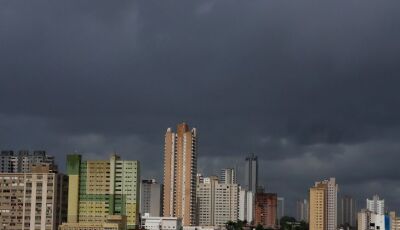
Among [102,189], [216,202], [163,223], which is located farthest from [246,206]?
[102,189]

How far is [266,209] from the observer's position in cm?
15938

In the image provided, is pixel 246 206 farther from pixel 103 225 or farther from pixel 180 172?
pixel 103 225

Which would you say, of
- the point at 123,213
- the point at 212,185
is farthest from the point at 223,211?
A: the point at 123,213

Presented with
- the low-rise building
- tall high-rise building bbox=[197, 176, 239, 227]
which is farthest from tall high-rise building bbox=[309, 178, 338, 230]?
the low-rise building

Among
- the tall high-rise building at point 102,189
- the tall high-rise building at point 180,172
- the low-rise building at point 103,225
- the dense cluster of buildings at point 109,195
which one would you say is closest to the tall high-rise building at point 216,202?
the dense cluster of buildings at point 109,195

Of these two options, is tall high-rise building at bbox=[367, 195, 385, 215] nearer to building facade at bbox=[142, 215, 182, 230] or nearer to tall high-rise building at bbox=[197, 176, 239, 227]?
tall high-rise building at bbox=[197, 176, 239, 227]

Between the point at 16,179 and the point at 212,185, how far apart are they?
185ft

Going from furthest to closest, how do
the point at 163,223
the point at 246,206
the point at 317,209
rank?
the point at 246,206
the point at 317,209
the point at 163,223

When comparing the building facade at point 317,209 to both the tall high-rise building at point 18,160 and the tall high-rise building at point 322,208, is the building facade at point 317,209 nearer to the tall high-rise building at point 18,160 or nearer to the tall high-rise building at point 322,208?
the tall high-rise building at point 322,208

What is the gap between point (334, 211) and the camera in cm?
13962

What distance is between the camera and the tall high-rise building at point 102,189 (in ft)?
283

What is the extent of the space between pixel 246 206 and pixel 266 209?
9295 mm

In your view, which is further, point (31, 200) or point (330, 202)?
point (330, 202)

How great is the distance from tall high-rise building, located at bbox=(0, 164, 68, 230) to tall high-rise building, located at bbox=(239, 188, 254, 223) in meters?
70.2
